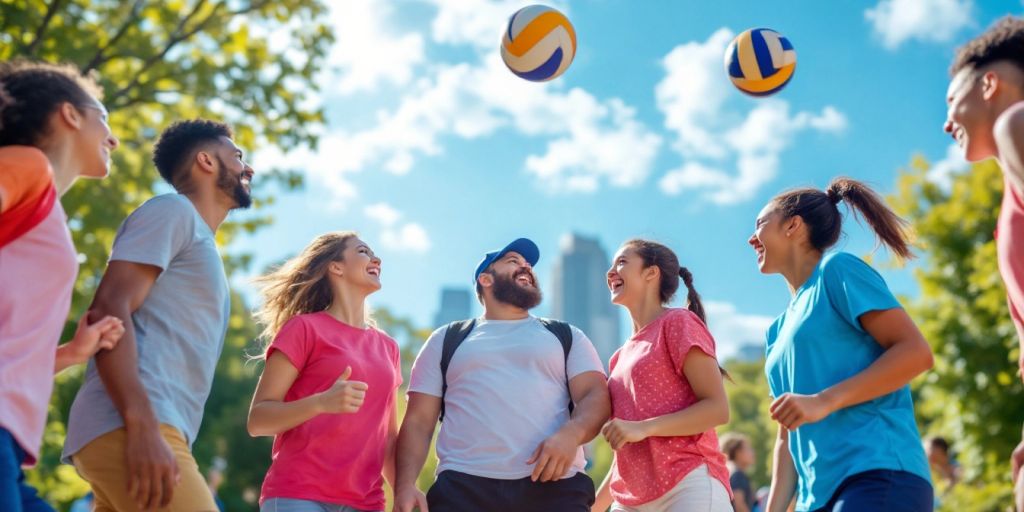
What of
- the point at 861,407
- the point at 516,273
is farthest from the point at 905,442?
the point at 516,273

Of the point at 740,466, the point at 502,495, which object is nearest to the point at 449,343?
the point at 502,495

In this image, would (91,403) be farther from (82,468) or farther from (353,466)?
(353,466)

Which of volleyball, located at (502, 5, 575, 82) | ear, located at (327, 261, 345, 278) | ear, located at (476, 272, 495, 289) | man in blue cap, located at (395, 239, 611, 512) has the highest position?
Result: volleyball, located at (502, 5, 575, 82)

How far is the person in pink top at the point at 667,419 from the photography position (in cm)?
477

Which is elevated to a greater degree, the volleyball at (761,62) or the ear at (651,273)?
the volleyball at (761,62)

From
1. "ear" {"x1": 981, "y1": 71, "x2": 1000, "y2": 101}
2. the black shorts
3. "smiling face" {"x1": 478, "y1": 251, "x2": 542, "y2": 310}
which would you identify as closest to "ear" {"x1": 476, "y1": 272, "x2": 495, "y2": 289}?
"smiling face" {"x1": 478, "y1": 251, "x2": 542, "y2": 310}

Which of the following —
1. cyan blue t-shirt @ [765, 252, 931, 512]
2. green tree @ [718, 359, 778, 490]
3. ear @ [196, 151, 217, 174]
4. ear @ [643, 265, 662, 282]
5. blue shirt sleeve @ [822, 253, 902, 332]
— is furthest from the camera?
green tree @ [718, 359, 778, 490]

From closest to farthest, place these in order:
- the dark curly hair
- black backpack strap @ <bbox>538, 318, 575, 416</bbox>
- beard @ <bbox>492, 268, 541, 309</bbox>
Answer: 1. the dark curly hair
2. black backpack strap @ <bbox>538, 318, 575, 416</bbox>
3. beard @ <bbox>492, 268, 541, 309</bbox>

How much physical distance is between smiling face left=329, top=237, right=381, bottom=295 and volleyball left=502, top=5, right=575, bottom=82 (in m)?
1.95

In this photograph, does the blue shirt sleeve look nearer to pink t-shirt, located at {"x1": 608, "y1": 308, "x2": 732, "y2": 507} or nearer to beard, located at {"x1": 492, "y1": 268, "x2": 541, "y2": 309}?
pink t-shirt, located at {"x1": 608, "y1": 308, "x2": 732, "y2": 507}

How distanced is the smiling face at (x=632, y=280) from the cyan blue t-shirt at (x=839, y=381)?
1320 mm

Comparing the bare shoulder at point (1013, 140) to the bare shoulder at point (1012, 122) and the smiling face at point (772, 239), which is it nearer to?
the bare shoulder at point (1012, 122)

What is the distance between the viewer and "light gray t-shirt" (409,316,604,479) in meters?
4.93

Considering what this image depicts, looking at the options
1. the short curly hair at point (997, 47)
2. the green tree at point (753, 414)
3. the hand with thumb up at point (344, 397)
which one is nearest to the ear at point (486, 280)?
the hand with thumb up at point (344, 397)
